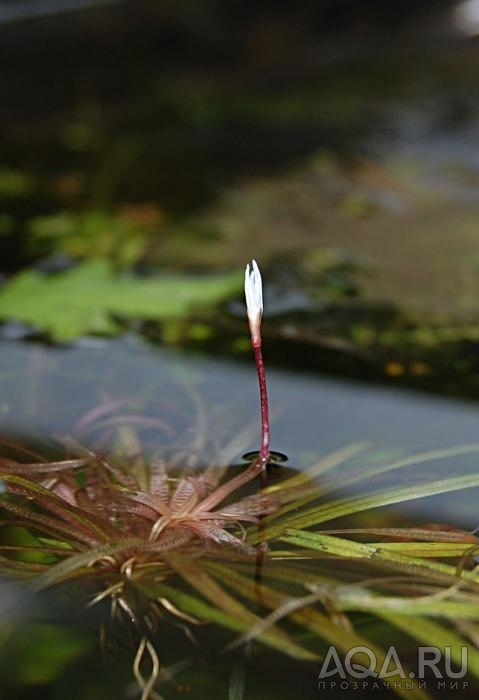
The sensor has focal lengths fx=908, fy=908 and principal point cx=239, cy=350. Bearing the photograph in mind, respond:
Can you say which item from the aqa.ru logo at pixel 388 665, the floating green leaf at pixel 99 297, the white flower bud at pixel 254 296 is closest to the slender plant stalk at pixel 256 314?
the white flower bud at pixel 254 296

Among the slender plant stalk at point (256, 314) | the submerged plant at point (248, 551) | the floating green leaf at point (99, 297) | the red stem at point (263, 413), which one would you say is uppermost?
the floating green leaf at point (99, 297)

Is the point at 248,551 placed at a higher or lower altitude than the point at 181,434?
lower

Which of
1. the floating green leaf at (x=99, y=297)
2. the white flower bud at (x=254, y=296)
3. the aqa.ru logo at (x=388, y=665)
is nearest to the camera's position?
the aqa.ru logo at (x=388, y=665)

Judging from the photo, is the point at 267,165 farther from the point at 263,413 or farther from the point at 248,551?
the point at 248,551

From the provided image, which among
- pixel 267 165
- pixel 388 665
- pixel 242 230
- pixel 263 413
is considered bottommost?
pixel 388 665

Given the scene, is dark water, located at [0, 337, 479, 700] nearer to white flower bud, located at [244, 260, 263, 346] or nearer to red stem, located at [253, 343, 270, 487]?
red stem, located at [253, 343, 270, 487]

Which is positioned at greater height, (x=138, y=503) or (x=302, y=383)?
(x=302, y=383)

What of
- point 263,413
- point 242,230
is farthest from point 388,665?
point 242,230

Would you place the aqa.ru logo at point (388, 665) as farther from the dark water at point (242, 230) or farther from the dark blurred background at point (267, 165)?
the dark blurred background at point (267, 165)

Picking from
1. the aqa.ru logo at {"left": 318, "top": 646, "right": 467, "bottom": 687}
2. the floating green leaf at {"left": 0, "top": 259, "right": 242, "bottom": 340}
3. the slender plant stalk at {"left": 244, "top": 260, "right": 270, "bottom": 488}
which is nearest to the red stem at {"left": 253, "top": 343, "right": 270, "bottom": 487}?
the slender plant stalk at {"left": 244, "top": 260, "right": 270, "bottom": 488}

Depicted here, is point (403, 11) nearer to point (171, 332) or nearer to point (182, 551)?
point (171, 332)

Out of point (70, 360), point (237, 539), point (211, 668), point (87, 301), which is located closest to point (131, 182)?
point (87, 301)
